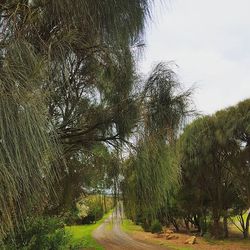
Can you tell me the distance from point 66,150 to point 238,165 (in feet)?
51.0

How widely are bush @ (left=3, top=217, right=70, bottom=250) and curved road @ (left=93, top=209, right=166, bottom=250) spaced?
0.59 m

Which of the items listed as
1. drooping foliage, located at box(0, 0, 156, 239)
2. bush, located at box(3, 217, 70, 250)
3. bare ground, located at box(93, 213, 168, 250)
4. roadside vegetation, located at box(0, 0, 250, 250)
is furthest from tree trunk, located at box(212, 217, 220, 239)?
drooping foliage, located at box(0, 0, 156, 239)

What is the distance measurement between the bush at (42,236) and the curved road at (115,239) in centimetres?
59

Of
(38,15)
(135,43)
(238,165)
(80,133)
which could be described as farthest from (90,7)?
(238,165)

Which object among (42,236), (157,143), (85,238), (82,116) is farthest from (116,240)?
(157,143)

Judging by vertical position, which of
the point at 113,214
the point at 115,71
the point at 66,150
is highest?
the point at 115,71

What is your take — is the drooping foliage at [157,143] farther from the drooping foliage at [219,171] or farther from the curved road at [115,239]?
the drooping foliage at [219,171]

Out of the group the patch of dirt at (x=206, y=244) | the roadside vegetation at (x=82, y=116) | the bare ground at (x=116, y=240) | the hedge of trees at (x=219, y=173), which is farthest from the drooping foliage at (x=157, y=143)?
the patch of dirt at (x=206, y=244)

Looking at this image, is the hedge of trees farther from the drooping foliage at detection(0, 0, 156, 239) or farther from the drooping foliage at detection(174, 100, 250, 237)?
the drooping foliage at detection(0, 0, 156, 239)

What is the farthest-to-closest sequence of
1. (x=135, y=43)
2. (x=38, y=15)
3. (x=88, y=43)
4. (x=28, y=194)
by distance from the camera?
(x=135, y=43) → (x=88, y=43) → (x=38, y=15) → (x=28, y=194)

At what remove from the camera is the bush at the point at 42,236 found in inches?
188

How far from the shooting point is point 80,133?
4.31 metres

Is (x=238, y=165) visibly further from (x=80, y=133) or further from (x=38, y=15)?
(x=38, y=15)

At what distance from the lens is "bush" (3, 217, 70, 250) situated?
4770mm
